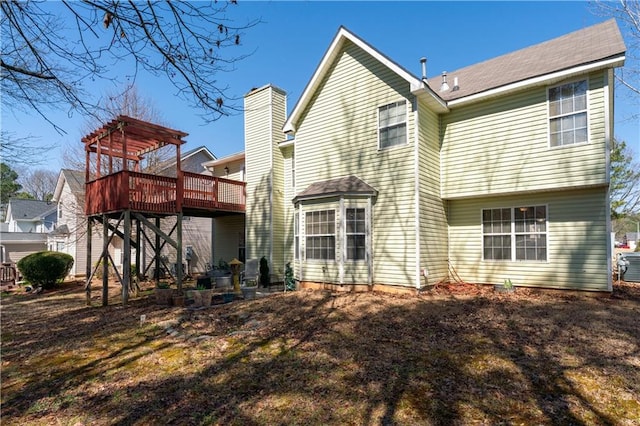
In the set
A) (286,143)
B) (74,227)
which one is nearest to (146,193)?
(286,143)

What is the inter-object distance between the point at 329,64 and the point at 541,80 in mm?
6399

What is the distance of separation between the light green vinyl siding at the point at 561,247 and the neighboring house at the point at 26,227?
1125 inches

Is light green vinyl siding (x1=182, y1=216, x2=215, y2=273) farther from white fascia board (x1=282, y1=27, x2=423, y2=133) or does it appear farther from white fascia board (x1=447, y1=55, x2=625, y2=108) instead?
white fascia board (x1=447, y1=55, x2=625, y2=108)

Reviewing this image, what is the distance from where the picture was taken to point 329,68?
1203cm

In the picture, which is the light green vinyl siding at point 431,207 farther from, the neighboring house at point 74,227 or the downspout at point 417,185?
the neighboring house at point 74,227

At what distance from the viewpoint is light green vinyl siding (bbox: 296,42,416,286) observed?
10.0 meters

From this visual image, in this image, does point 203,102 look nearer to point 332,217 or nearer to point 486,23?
point 332,217

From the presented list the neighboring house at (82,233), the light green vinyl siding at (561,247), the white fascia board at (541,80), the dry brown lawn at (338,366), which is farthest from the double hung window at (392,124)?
the neighboring house at (82,233)

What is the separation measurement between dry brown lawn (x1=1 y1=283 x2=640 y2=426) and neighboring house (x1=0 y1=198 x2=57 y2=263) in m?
22.1

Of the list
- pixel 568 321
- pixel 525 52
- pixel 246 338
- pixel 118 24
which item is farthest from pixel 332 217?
pixel 525 52

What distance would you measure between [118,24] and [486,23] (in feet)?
37.3

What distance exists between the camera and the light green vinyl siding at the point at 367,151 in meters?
10.0

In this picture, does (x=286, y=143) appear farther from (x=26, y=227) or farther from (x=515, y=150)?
(x=26, y=227)

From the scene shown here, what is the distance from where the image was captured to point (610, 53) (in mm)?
8219
